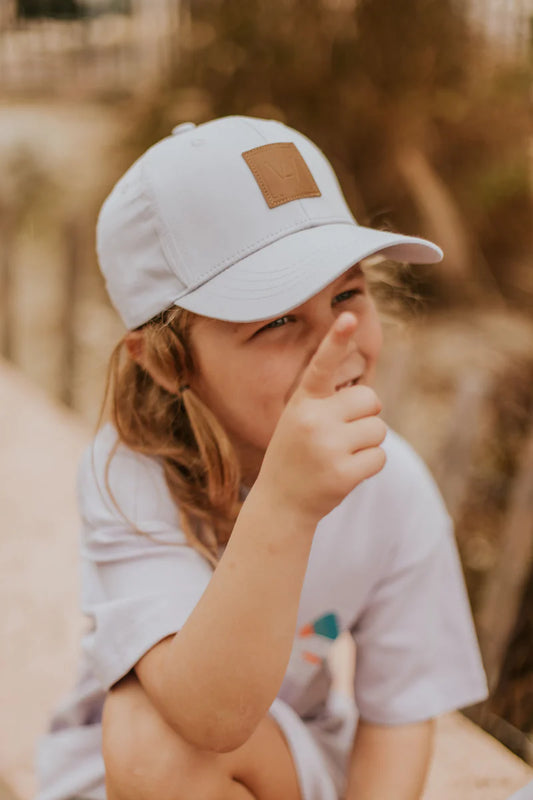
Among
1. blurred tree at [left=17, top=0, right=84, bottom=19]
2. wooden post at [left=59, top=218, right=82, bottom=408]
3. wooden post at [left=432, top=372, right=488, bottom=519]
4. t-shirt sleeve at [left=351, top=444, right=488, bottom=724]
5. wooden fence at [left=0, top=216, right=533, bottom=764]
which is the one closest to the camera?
t-shirt sleeve at [left=351, top=444, right=488, bottom=724]

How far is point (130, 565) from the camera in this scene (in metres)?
0.91

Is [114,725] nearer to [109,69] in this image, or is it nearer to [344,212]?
[344,212]

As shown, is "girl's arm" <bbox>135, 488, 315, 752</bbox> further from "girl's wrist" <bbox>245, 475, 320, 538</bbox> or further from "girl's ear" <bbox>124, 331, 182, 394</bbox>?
"girl's ear" <bbox>124, 331, 182, 394</bbox>

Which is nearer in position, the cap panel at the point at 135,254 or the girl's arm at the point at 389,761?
the cap panel at the point at 135,254

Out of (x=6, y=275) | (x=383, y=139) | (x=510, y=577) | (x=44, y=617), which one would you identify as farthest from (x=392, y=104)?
(x=44, y=617)

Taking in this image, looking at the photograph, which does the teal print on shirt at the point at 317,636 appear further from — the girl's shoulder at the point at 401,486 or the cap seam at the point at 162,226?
the cap seam at the point at 162,226

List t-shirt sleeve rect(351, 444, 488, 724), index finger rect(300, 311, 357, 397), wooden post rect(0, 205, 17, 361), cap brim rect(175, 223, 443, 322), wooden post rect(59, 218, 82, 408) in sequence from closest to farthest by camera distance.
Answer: index finger rect(300, 311, 357, 397) < cap brim rect(175, 223, 443, 322) < t-shirt sleeve rect(351, 444, 488, 724) < wooden post rect(59, 218, 82, 408) < wooden post rect(0, 205, 17, 361)

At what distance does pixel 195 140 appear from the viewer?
90cm

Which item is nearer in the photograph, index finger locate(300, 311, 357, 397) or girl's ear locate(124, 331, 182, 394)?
index finger locate(300, 311, 357, 397)

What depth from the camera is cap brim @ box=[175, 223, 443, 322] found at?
0.81 meters

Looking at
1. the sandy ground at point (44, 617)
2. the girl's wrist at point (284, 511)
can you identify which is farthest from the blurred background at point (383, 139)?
the girl's wrist at point (284, 511)

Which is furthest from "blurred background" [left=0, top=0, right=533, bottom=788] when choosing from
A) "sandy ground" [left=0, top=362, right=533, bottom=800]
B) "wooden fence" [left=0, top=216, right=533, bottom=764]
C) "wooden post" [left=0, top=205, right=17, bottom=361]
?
"wooden fence" [left=0, top=216, right=533, bottom=764]

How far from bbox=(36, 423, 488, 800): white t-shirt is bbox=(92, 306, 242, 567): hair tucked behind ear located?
22mm

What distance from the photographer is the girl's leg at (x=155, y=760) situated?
86cm
